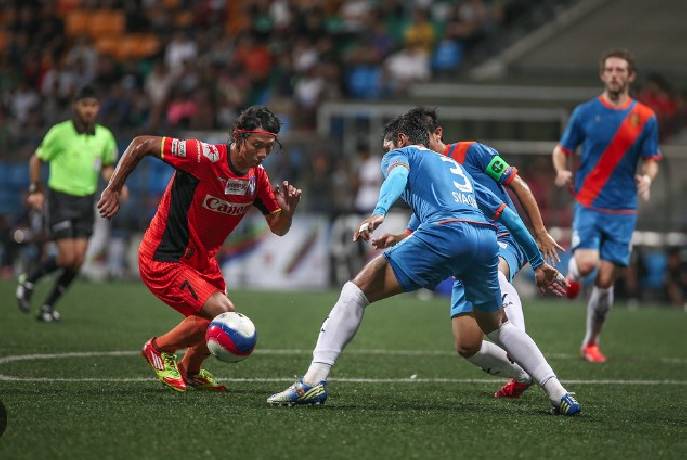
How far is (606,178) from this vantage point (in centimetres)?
1089

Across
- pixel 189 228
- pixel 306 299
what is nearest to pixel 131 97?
pixel 306 299

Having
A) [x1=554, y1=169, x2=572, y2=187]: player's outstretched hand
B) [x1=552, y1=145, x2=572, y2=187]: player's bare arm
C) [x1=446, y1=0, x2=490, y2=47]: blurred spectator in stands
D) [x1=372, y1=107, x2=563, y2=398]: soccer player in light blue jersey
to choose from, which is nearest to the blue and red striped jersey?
[x1=552, y1=145, x2=572, y2=187]: player's bare arm

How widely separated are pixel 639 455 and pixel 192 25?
2384cm

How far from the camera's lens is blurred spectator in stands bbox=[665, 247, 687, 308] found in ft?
64.3

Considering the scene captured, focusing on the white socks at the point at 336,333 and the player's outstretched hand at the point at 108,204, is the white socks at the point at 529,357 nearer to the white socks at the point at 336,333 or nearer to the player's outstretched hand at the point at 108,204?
the white socks at the point at 336,333

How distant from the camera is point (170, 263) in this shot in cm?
786

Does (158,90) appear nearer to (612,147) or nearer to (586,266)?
(612,147)

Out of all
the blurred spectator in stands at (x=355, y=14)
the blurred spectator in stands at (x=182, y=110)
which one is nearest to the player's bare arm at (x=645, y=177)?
the blurred spectator in stands at (x=182, y=110)

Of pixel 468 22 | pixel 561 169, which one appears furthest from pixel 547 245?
pixel 468 22

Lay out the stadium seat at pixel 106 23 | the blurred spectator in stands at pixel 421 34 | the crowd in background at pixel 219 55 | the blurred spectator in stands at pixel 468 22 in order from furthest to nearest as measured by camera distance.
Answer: the stadium seat at pixel 106 23 → the blurred spectator in stands at pixel 468 22 → the blurred spectator in stands at pixel 421 34 → the crowd in background at pixel 219 55

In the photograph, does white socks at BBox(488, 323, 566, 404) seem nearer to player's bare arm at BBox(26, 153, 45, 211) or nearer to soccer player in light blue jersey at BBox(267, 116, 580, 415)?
soccer player in light blue jersey at BBox(267, 116, 580, 415)

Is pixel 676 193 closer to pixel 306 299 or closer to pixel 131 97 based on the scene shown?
pixel 306 299

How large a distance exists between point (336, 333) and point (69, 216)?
271 inches

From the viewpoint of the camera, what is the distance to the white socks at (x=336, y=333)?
6.98 m
